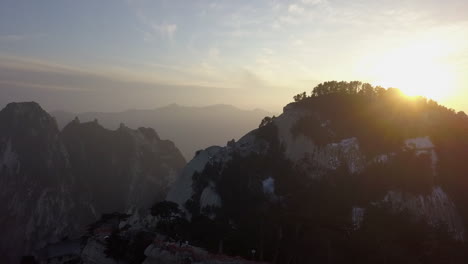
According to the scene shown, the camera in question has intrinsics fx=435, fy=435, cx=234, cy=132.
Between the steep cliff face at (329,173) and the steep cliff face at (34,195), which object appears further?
the steep cliff face at (34,195)

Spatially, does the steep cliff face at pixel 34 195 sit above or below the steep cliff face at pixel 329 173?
below

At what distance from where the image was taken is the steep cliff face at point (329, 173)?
78125 mm

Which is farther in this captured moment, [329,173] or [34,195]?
[34,195]

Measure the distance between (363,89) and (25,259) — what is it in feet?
318

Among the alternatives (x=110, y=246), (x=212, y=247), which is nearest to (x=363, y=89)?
(x=212, y=247)

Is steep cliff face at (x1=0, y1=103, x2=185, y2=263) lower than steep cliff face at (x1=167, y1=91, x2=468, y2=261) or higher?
lower

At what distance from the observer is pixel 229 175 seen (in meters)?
102

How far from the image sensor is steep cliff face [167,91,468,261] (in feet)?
256

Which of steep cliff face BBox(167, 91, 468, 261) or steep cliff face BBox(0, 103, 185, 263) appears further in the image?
steep cliff face BBox(0, 103, 185, 263)

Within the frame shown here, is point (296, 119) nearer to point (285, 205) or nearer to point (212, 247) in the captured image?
point (285, 205)

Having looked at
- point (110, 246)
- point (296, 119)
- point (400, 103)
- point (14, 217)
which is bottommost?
point (14, 217)

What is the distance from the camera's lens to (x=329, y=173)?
3612 inches

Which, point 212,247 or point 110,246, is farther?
point 212,247

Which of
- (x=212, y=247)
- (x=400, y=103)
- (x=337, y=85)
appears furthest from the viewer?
(x=337, y=85)
